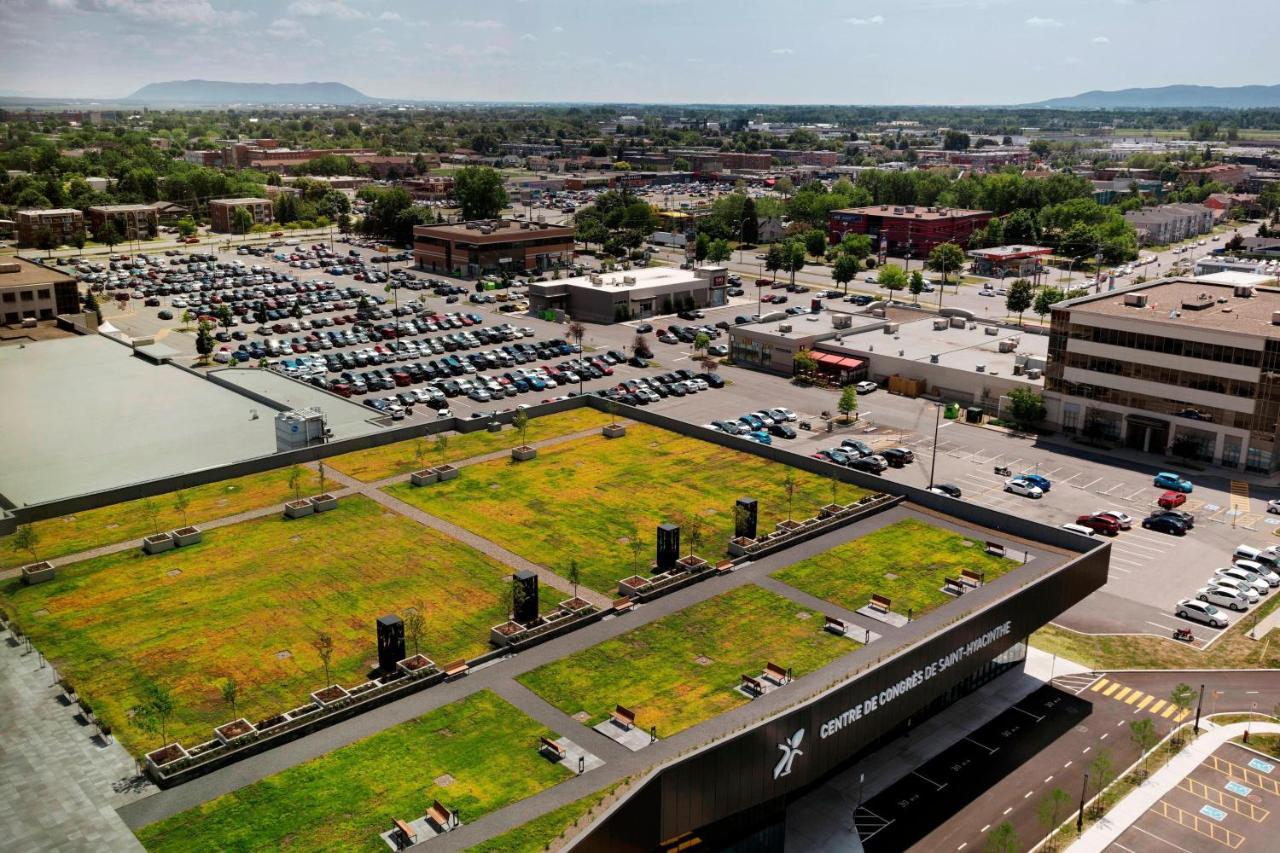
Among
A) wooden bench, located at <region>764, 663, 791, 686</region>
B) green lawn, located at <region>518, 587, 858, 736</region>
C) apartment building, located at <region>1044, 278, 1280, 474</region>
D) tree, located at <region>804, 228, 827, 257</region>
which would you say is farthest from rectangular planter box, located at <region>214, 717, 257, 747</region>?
tree, located at <region>804, 228, 827, 257</region>

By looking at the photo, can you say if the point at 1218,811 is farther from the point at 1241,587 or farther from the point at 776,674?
the point at 1241,587

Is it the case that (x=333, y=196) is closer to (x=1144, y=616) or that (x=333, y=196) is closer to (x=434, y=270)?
(x=434, y=270)

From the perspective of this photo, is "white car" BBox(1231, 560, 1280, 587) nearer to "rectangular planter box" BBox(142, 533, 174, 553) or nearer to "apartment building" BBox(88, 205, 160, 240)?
"rectangular planter box" BBox(142, 533, 174, 553)

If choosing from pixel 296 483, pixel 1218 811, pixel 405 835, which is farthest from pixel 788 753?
pixel 296 483

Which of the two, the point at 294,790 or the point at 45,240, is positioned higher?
the point at 45,240

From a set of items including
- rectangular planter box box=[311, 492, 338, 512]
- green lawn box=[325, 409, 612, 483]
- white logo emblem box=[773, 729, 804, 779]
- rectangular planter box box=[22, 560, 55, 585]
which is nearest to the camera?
white logo emblem box=[773, 729, 804, 779]

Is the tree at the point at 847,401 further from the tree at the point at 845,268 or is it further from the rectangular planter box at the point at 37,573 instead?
the rectangular planter box at the point at 37,573

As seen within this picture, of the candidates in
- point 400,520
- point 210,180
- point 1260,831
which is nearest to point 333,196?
point 210,180

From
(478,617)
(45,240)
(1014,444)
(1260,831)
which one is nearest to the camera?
(1260,831)
